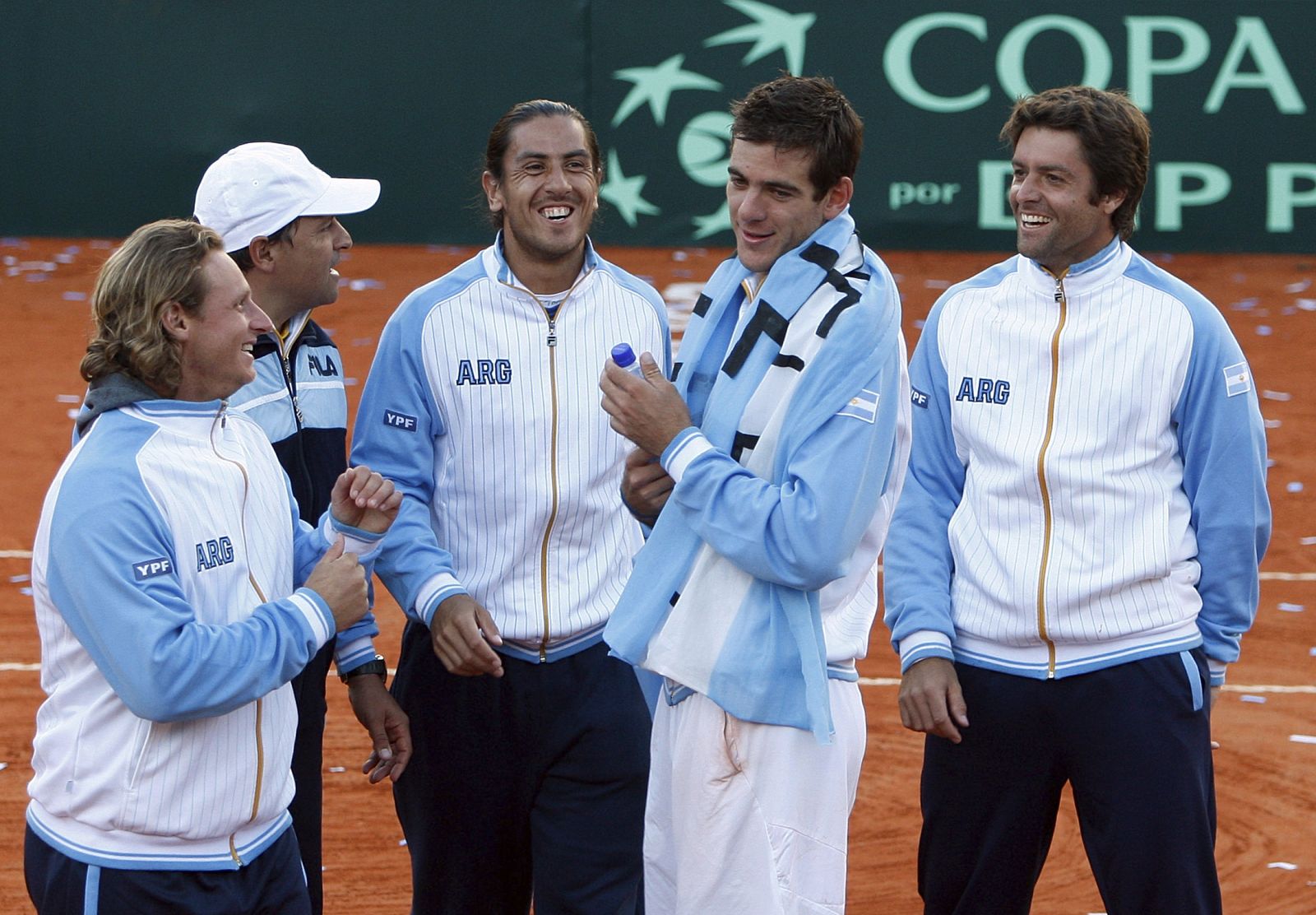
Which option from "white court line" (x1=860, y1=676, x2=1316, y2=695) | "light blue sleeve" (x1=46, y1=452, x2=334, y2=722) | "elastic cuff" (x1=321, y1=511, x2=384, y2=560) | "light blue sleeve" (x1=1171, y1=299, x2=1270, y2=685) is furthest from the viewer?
"white court line" (x1=860, y1=676, x2=1316, y2=695)

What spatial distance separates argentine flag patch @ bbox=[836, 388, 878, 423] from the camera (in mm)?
3139

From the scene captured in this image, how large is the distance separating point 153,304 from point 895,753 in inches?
159

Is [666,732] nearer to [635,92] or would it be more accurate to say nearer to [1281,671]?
[1281,671]

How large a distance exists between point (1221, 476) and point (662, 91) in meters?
11.4

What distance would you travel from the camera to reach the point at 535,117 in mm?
4180

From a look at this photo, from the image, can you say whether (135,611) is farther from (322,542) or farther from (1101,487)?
(1101,487)

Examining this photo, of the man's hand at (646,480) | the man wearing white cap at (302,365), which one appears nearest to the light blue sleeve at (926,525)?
the man's hand at (646,480)

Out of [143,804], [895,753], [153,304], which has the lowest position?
[895,753]

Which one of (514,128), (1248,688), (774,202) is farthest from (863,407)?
(1248,688)

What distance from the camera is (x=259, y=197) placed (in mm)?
3990

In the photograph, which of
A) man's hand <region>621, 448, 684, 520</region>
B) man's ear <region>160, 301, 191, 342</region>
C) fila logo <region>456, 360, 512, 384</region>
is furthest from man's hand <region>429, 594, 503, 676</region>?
man's ear <region>160, 301, 191, 342</region>

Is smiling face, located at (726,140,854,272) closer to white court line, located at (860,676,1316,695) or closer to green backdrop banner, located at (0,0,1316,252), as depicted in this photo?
white court line, located at (860,676,1316,695)

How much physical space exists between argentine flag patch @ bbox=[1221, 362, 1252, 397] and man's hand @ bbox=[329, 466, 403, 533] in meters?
1.77

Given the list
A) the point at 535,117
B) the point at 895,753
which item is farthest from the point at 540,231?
the point at 895,753
